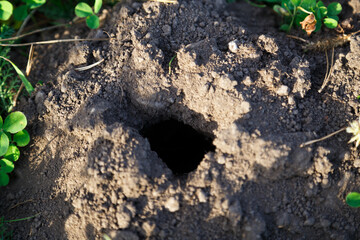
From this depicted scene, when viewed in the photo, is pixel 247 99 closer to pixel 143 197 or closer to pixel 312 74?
pixel 312 74

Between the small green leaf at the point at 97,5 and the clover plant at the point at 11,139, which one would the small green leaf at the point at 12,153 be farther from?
the small green leaf at the point at 97,5

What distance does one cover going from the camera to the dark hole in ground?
2576 mm

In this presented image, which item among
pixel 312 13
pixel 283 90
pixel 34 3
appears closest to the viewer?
pixel 283 90

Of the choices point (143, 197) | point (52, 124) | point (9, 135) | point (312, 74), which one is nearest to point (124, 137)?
point (143, 197)

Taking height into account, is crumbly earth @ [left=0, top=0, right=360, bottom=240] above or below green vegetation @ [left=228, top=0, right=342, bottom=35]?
below

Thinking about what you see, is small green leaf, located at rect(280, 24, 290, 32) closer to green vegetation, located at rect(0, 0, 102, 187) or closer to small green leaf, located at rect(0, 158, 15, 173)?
green vegetation, located at rect(0, 0, 102, 187)

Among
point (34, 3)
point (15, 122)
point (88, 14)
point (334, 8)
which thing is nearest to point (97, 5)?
point (88, 14)

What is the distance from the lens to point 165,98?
7.54 feet

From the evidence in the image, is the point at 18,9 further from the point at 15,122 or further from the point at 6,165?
the point at 6,165

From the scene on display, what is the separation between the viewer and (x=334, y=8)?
2.58m

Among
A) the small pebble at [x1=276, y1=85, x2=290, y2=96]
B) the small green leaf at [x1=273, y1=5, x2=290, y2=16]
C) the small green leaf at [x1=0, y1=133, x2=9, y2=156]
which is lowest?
Result: the small green leaf at [x1=0, y1=133, x2=9, y2=156]

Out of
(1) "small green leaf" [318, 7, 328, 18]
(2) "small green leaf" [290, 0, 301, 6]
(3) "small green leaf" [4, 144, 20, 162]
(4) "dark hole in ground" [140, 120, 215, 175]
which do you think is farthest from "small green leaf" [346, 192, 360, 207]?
(3) "small green leaf" [4, 144, 20, 162]

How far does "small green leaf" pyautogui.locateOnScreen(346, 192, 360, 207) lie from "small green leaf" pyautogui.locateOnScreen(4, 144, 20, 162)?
235cm

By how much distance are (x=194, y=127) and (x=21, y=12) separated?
1956 mm
